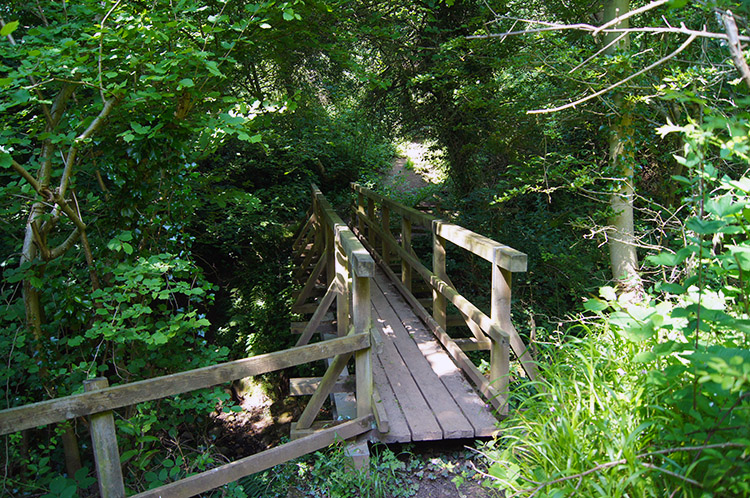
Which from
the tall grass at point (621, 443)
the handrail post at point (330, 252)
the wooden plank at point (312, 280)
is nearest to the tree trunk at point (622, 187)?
the tall grass at point (621, 443)

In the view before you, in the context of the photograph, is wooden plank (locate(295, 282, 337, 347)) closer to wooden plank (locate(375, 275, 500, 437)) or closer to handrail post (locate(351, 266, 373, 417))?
wooden plank (locate(375, 275, 500, 437))

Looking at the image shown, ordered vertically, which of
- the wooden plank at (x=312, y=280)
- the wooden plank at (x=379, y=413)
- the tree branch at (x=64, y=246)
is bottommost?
the wooden plank at (x=379, y=413)

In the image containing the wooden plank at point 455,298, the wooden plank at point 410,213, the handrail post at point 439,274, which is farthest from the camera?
the wooden plank at point 410,213

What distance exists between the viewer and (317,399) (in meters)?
3.27

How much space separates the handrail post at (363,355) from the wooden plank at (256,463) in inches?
4.0

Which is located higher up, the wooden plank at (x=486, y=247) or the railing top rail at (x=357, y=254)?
the railing top rail at (x=357, y=254)

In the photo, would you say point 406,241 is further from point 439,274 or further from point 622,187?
point 622,187

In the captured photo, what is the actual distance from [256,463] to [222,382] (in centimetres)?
55

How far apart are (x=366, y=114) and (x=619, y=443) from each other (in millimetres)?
7903

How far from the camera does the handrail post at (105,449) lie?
Answer: 7.75ft

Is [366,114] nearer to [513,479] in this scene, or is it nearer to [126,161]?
[126,161]

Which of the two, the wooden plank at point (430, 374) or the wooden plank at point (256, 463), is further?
the wooden plank at point (430, 374)

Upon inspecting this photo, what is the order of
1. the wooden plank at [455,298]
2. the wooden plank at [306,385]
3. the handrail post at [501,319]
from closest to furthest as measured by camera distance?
the handrail post at [501,319]
the wooden plank at [455,298]
the wooden plank at [306,385]

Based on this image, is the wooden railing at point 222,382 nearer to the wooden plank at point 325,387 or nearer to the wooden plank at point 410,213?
the wooden plank at point 325,387
